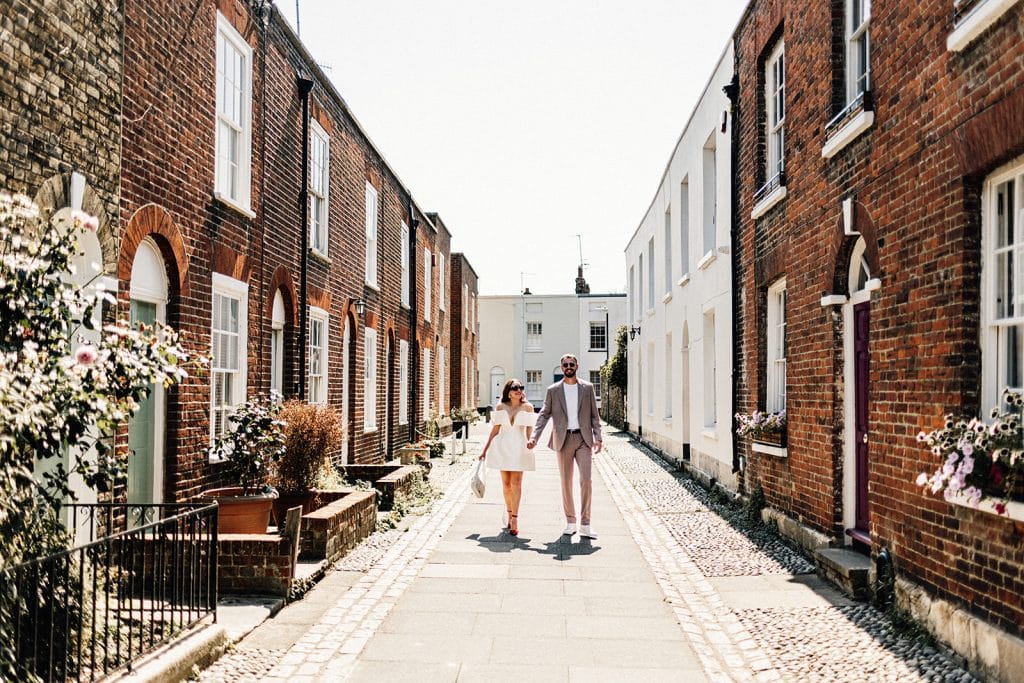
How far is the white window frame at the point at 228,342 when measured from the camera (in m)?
10.0

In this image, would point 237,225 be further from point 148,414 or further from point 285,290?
point 148,414

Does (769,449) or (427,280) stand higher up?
(427,280)

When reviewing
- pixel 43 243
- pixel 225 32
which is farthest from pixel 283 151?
pixel 43 243

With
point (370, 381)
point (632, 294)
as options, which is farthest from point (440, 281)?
point (370, 381)

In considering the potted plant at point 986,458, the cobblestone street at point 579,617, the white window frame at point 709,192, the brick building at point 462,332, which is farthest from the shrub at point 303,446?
the brick building at point 462,332

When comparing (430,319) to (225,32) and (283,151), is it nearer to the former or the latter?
(283,151)

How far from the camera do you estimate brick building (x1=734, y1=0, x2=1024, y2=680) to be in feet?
18.8

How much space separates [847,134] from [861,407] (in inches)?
97.4

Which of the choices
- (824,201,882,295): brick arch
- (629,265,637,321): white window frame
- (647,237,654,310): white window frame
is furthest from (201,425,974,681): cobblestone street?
(629,265,637,321): white window frame

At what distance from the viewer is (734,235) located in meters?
13.7

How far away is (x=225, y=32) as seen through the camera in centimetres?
1045

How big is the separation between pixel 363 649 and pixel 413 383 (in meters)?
17.9

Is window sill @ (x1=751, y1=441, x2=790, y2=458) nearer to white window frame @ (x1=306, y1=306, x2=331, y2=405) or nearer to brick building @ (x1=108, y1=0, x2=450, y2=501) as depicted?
brick building @ (x1=108, y1=0, x2=450, y2=501)

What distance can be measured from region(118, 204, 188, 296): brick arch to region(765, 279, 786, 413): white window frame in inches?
264
